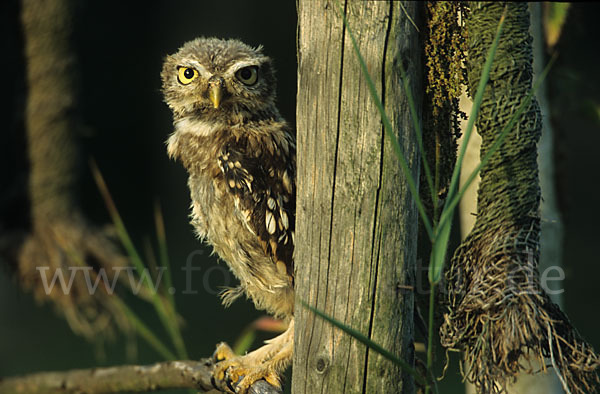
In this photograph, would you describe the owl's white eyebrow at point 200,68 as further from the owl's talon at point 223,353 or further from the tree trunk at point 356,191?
the owl's talon at point 223,353

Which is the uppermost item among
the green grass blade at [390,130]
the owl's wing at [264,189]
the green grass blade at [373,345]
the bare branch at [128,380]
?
the green grass blade at [390,130]

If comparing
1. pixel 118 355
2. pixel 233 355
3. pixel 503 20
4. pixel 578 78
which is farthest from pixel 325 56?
pixel 118 355

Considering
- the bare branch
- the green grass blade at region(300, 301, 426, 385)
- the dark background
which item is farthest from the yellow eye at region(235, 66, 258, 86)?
the dark background

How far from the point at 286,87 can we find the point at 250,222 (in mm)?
4856

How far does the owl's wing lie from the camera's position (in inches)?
91.7

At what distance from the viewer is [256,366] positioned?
2371mm

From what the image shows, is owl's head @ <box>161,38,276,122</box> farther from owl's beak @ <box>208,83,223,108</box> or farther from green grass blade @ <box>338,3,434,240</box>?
green grass blade @ <box>338,3,434,240</box>

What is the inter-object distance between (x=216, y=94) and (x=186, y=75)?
0.82 feet

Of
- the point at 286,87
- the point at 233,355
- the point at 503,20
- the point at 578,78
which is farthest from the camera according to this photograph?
the point at 286,87

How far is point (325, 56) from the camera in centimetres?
162

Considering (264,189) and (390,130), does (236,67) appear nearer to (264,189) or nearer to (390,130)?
(264,189)

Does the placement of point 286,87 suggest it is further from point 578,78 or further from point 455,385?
point 578,78

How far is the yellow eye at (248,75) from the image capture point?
2.48 meters

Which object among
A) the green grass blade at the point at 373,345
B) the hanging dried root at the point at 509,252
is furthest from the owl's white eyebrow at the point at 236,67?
the green grass blade at the point at 373,345
